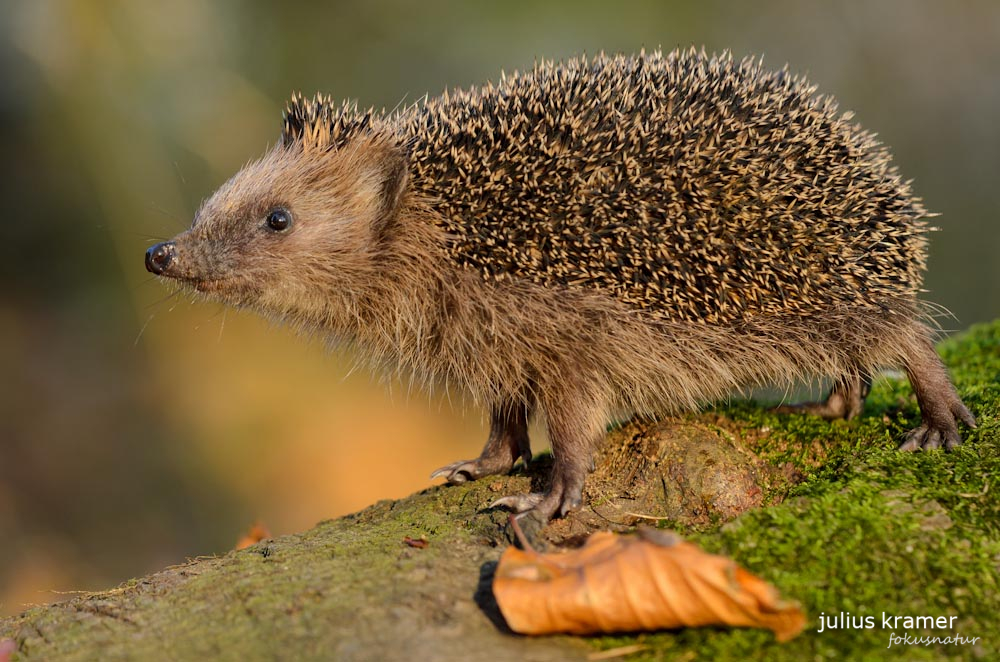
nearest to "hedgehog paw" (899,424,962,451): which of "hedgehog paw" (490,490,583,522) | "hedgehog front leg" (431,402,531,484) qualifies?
"hedgehog paw" (490,490,583,522)

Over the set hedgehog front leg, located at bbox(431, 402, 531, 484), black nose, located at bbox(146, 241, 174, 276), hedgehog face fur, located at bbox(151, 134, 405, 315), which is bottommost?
hedgehog front leg, located at bbox(431, 402, 531, 484)

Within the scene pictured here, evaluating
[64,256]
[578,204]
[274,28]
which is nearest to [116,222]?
[64,256]

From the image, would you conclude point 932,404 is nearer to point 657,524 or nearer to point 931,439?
point 931,439

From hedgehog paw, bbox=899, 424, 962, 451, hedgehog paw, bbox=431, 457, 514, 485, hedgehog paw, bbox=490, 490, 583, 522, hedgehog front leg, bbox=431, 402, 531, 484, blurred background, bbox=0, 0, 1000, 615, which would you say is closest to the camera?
hedgehog paw, bbox=490, 490, 583, 522

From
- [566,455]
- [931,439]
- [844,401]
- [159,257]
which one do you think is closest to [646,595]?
[566,455]

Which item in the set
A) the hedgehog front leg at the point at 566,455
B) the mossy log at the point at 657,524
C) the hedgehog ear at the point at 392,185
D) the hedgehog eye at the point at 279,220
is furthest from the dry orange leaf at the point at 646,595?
the hedgehog eye at the point at 279,220

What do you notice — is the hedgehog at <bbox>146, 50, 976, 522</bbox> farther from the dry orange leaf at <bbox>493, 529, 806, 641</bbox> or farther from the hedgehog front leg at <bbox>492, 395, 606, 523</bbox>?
the dry orange leaf at <bbox>493, 529, 806, 641</bbox>
